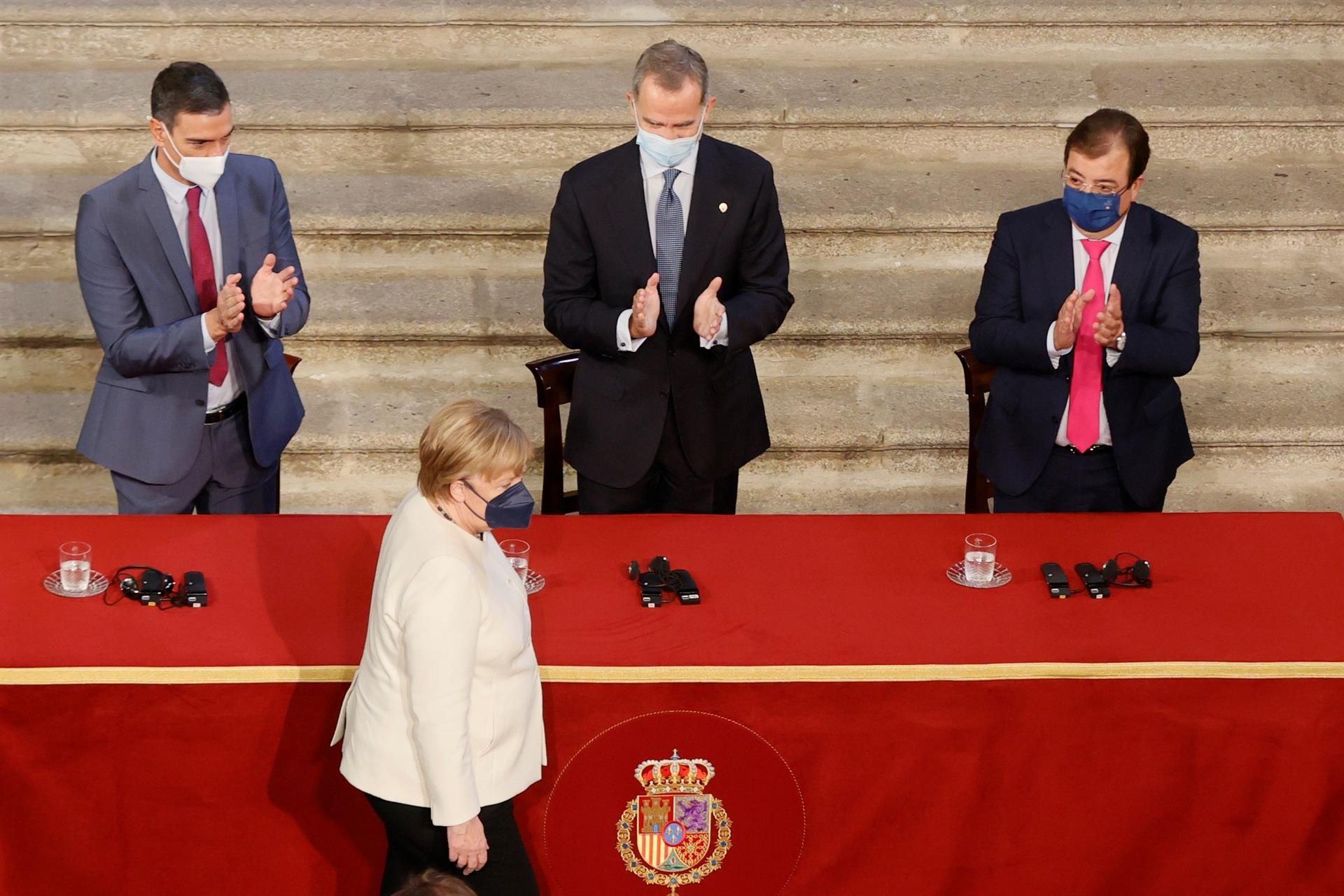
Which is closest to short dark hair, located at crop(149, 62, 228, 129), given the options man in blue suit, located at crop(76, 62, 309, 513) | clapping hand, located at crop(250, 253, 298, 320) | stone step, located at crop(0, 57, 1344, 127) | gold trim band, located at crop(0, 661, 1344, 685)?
man in blue suit, located at crop(76, 62, 309, 513)

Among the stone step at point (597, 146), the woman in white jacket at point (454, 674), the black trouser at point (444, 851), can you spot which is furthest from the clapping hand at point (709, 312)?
the stone step at point (597, 146)

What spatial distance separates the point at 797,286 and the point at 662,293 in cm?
181

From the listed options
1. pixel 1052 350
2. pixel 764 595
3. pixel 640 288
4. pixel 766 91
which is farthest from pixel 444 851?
pixel 766 91

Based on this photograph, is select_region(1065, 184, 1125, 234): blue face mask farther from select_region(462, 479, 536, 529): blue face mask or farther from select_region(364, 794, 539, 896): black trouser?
select_region(364, 794, 539, 896): black trouser

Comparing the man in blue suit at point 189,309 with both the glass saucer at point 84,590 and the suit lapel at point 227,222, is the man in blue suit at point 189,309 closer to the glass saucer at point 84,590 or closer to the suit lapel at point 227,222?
the suit lapel at point 227,222

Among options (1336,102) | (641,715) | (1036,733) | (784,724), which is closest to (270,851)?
(641,715)

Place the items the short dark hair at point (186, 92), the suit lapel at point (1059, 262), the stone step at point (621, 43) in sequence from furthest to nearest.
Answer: the stone step at point (621, 43), the suit lapel at point (1059, 262), the short dark hair at point (186, 92)

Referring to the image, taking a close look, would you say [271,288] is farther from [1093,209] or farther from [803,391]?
[803,391]

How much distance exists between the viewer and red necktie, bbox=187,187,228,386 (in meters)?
4.39

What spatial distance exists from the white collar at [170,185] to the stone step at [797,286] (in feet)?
5.57

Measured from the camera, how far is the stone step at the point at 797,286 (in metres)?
6.12

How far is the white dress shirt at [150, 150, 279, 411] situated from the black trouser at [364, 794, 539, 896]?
1.61 meters

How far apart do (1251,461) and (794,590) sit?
3090mm

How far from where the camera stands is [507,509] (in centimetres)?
306
